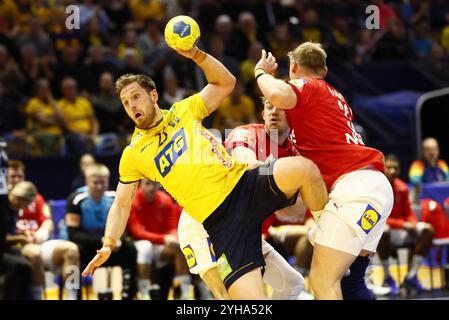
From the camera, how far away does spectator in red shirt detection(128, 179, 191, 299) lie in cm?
1079

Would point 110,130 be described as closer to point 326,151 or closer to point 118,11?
point 118,11

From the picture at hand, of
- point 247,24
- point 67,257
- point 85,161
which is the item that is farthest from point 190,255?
point 247,24

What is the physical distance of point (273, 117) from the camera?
7453 millimetres

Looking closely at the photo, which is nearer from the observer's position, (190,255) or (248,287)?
(248,287)

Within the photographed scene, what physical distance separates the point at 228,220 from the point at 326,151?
846mm

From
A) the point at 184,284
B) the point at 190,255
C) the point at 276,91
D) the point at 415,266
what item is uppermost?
the point at 276,91

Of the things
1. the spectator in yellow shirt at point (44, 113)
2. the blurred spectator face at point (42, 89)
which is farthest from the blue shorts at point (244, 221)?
the blurred spectator face at point (42, 89)

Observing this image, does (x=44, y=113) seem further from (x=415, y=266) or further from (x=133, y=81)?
(x=133, y=81)

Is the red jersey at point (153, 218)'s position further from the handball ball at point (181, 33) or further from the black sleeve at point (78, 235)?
the handball ball at point (181, 33)

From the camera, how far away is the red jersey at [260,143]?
7.39 metres

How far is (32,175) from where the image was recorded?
492 inches

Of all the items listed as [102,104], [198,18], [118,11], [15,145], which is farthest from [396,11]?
[15,145]

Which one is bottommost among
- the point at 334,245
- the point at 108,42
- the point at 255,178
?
the point at 334,245

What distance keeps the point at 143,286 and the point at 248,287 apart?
14.1 feet
